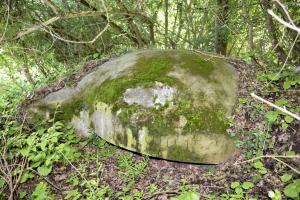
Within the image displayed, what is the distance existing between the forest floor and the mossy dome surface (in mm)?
204

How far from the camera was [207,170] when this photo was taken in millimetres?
3893

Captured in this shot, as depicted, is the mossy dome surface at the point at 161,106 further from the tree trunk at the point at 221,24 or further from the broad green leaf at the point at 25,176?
the tree trunk at the point at 221,24

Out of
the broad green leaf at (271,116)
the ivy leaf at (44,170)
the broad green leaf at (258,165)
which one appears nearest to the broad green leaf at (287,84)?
the broad green leaf at (271,116)

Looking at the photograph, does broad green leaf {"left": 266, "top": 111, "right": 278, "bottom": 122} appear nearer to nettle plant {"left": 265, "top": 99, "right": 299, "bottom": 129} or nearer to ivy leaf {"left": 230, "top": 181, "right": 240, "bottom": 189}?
nettle plant {"left": 265, "top": 99, "right": 299, "bottom": 129}

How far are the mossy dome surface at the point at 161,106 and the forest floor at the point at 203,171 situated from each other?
20cm

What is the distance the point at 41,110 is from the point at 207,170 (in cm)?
293

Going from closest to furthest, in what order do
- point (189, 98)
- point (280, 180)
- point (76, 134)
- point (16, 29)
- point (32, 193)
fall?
point (280, 180) → point (32, 193) → point (189, 98) → point (76, 134) → point (16, 29)

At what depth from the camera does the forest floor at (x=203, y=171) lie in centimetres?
351

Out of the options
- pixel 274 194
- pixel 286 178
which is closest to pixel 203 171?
pixel 286 178

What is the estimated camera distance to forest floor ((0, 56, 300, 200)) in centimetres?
351

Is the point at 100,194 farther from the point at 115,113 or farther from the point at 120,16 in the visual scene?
the point at 120,16

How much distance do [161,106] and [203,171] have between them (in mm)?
1059

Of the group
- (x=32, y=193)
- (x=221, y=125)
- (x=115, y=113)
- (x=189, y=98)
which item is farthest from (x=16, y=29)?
(x=221, y=125)

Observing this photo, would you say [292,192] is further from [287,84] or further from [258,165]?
[287,84]
